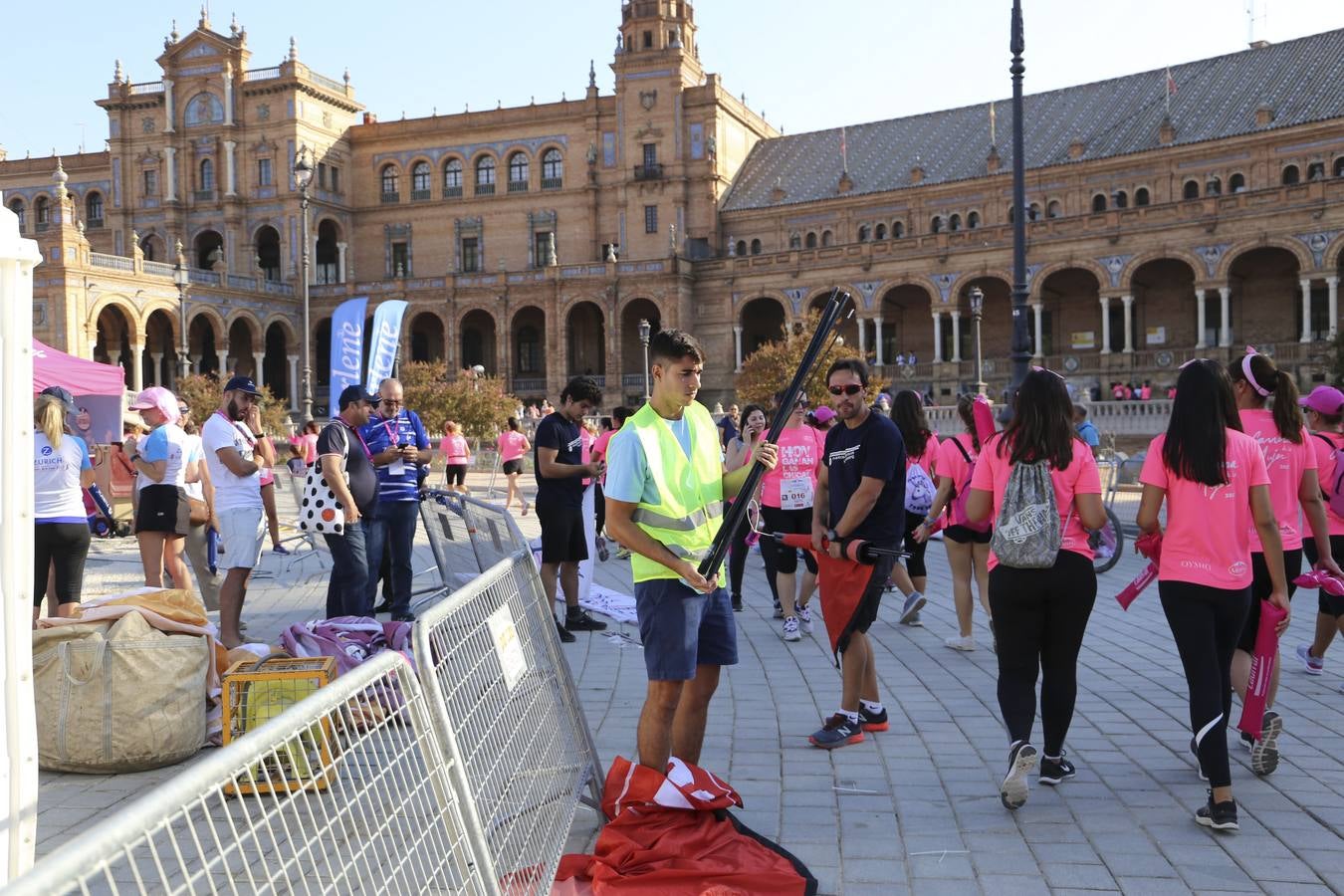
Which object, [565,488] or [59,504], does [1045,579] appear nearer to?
[565,488]

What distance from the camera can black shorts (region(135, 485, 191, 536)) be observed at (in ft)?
25.1

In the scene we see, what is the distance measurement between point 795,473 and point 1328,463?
3.66m

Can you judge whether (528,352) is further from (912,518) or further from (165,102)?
(912,518)

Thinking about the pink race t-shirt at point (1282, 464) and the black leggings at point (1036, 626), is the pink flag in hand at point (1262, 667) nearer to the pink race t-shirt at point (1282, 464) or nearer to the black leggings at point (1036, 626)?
the pink race t-shirt at point (1282, 464)

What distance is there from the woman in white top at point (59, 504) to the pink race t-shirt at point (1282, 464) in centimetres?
667

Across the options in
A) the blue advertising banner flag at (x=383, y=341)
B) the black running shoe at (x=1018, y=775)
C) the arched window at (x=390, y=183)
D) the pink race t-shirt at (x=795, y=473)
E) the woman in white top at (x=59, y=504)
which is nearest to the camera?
the black running shoe at (x=1018, y=775)

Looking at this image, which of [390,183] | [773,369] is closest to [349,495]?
[773,369]

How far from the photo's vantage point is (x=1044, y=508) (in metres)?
4.41

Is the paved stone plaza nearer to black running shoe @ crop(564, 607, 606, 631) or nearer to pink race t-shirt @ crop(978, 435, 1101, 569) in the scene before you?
black running shoe @ crop(564, 607, 606, 631)

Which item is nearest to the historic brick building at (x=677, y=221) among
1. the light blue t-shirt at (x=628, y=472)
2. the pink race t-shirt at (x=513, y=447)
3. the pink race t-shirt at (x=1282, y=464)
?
the pink race t-shirt at (x=513, y=447)

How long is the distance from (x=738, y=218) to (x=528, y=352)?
41.4 feet

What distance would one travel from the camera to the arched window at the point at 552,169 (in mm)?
56781

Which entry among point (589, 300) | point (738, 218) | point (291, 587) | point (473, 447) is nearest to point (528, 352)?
point (589, 300)

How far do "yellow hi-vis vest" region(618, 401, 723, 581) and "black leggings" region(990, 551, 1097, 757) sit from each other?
1.29 meters
